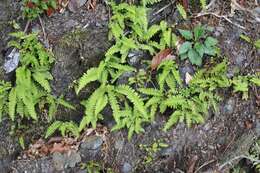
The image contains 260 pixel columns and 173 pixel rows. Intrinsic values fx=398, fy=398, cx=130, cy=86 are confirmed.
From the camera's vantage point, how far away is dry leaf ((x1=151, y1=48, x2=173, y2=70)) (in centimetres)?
632

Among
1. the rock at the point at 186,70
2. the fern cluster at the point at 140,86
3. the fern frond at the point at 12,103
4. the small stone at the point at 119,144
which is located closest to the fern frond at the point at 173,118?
the fern cluster at the point at 140,86

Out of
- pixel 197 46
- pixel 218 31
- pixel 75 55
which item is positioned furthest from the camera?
pixel 218 31

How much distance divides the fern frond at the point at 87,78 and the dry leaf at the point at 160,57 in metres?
0.92

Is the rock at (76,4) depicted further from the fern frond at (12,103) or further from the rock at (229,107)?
the rock at (229,107)

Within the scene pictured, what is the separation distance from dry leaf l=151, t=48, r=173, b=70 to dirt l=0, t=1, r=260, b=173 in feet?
1.98

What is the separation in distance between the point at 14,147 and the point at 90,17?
97.2 inches

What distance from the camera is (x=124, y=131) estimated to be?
6.46 metres

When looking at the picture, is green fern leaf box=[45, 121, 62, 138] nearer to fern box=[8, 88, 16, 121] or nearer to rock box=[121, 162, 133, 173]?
fern box=[8, 88, 16, 121]

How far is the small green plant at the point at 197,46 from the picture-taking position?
6336 millimetres

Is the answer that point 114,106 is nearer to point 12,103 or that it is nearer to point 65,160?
point 65,160

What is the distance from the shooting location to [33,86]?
6215 mm

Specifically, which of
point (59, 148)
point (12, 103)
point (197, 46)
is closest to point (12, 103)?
point (12, 103)

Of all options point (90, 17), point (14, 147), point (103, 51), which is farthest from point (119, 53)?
point (14, 147)

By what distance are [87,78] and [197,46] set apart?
182cm
